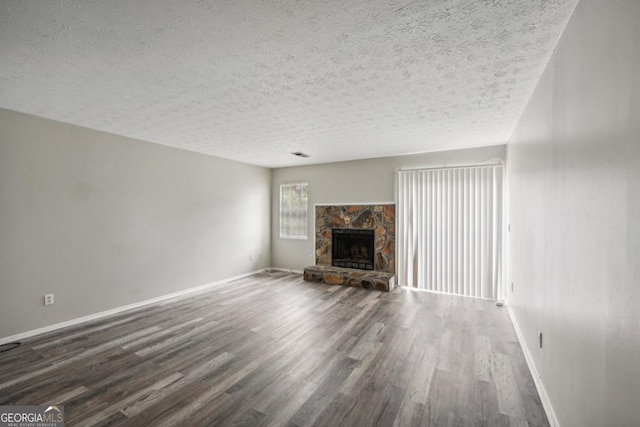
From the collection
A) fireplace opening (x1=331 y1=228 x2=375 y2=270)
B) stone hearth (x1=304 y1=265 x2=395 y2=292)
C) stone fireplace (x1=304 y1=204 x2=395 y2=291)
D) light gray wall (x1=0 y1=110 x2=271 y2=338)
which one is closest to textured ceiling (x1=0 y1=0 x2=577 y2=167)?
light gray wall (x1=0 y1=110 x2=271 y2=338)

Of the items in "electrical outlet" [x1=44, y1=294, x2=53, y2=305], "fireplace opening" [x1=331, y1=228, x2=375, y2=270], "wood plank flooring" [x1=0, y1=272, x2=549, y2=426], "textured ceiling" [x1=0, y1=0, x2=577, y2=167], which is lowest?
"wood plank flooring" [x1=0, y1=272, x2=549, y2=426]

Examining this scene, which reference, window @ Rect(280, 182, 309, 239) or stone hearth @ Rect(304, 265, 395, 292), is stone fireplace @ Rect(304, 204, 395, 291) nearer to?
stone hearth @ Rect(304, 265, 395, 292)

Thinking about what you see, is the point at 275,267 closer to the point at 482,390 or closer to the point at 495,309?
the point at 495,309

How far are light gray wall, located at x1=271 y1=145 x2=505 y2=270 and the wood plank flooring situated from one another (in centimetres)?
233

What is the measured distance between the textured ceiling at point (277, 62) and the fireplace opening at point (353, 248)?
99.6 inches

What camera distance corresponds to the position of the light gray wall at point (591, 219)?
3.07ft

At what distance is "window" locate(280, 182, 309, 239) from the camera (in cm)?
624

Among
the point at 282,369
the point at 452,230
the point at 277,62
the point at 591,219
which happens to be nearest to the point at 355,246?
the point at 452,230

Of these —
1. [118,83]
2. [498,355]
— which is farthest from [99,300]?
[498,355]

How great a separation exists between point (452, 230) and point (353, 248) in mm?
1920

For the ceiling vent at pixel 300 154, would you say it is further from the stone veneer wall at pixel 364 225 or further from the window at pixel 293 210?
the stone veneer wall at pixel 364 225

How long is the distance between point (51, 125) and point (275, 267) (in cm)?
465

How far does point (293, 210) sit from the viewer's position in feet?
21.0

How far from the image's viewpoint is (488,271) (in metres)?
4.41
